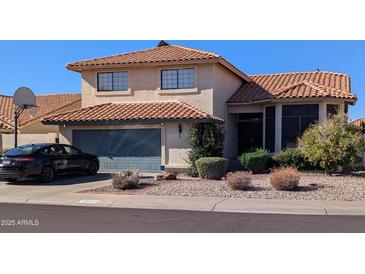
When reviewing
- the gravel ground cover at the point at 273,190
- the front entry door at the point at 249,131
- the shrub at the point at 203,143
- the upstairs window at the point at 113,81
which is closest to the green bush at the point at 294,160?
the gravel ground cover at the point at 273,190

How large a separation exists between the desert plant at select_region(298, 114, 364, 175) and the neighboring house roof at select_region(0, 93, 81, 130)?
17296 mm

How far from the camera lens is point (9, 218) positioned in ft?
30.7

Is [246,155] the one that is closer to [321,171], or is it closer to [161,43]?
[321,171]

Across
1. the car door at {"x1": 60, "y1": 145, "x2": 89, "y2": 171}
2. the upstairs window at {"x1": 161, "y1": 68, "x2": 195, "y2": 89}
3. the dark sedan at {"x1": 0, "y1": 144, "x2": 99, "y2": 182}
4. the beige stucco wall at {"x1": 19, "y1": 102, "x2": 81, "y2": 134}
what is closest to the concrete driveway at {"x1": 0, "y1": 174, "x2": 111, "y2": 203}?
the dark sedan at {"x1": 0, "y1": 144, "x2": 99, "y2": 182}

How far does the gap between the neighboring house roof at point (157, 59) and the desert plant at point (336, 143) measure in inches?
237

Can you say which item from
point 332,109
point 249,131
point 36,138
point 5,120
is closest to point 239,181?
point 332,109

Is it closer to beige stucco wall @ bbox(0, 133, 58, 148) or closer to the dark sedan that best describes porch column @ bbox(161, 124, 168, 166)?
the dark sedan

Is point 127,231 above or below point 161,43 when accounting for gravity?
below

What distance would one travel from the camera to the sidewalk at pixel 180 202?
1063cm

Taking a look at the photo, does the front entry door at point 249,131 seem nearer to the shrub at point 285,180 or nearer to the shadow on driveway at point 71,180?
the shadow on driveway at point 71,180

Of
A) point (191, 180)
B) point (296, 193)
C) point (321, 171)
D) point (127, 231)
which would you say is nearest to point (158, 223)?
point (127, 231)

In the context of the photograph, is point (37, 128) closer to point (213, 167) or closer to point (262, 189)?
point (213, 167)

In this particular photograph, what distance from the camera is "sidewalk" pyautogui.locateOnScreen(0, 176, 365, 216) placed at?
34.9 ft

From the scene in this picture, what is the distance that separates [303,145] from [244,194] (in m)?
5.47
